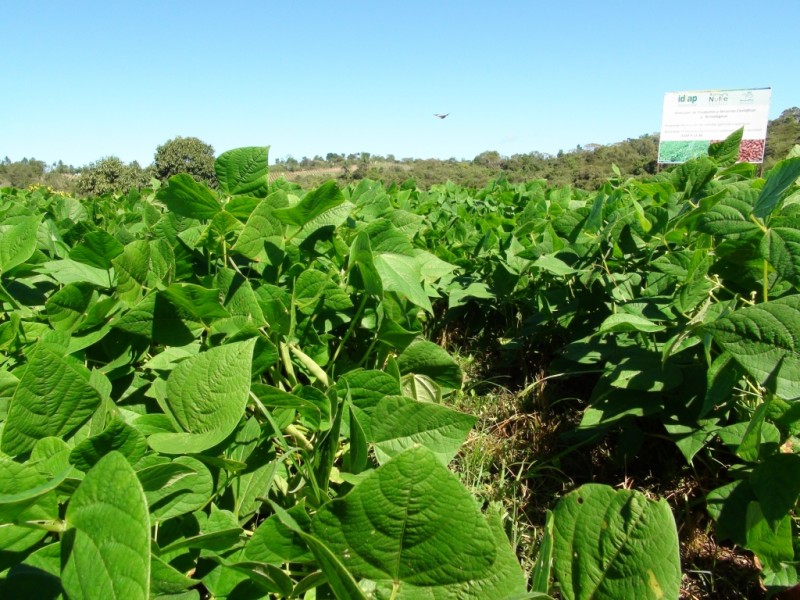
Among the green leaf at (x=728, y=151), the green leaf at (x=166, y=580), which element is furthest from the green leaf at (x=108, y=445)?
the green leaf at (x=728, y=151)

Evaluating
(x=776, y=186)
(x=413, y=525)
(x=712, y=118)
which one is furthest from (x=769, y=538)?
(x=712, y=118)

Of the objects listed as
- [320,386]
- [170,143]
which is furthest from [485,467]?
[170,143]

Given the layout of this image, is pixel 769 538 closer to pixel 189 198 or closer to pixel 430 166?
pixel 189 198

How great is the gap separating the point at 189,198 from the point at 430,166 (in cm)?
1966

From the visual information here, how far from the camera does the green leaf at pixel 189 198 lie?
3.43ft

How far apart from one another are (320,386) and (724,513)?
→ 2.98 ft

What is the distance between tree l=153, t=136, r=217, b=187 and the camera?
33750 mm

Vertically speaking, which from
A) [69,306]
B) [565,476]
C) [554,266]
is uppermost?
[554,266]

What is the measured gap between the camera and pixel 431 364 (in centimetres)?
128

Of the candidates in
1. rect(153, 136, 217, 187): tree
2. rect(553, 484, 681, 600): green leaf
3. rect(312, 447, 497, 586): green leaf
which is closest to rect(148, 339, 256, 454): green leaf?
rect(312, 447, 497, 586): green leaf

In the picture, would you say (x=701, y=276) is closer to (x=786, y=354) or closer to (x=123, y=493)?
(x=786, y=354)

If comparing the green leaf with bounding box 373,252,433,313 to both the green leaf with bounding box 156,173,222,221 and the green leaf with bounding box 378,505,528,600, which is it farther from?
the green leaf with bounding box 378,505,528,600

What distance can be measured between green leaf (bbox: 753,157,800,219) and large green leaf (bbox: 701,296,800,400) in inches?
11.4

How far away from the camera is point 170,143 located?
36.1 metres
